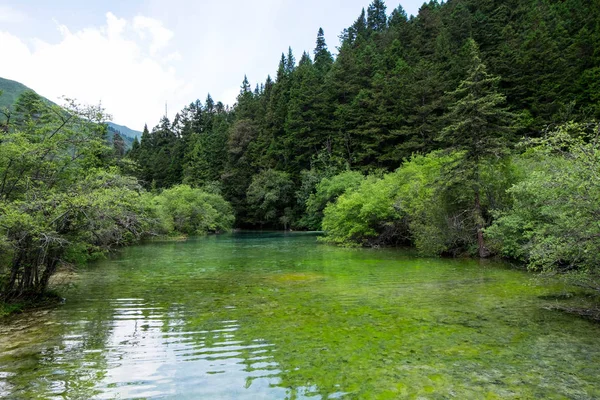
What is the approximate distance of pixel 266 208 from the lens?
188ft

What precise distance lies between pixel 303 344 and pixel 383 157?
40546mm

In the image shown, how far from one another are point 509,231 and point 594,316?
828 centimetres

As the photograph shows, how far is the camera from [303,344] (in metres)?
6.77

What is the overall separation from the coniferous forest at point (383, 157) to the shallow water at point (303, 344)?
1678 millimetres

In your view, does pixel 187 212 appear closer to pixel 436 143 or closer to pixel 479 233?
pixel 436 143

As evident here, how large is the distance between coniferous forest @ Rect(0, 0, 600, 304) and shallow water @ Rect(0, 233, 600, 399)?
1.68 metres

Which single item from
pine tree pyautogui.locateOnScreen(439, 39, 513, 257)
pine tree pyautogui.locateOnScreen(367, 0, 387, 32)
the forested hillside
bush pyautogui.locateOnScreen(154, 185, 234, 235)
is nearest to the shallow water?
pine tree pyautogui.locateOnScreen(439, 39, 513, 257)

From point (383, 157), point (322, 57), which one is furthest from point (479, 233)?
point (322, 57)

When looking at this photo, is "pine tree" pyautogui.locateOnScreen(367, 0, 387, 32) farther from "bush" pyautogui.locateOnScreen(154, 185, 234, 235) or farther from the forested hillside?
"bush" pyautogui.locateOnScreen(154, 185, 234, 235)

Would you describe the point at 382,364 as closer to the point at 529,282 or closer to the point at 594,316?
the point at 594,316

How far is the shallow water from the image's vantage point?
5.04 m

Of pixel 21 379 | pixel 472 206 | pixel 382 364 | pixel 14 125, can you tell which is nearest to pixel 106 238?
pixel 14 125

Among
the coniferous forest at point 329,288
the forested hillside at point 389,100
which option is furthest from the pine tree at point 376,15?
the coniferous forest at point 329,288

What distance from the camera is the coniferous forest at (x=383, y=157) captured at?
8.60 meters
